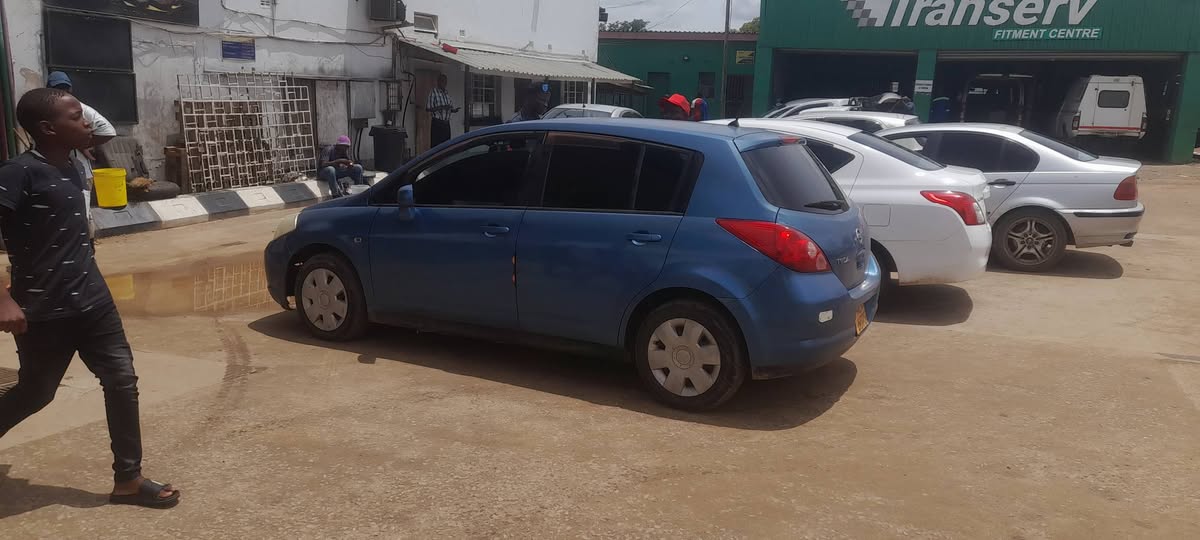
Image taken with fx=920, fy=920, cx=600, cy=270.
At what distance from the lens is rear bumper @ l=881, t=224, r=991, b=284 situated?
6.82 m

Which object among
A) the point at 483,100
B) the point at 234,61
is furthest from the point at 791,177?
the point at 483,100

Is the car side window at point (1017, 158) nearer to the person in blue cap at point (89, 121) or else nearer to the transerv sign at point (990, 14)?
the person in blue cap at point (89, 121)

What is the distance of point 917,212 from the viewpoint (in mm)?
6902

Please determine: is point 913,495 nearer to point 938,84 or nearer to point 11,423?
point 11,423

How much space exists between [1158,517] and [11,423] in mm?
4608

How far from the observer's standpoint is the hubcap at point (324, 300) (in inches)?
237

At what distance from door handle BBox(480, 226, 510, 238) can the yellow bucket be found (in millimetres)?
7187

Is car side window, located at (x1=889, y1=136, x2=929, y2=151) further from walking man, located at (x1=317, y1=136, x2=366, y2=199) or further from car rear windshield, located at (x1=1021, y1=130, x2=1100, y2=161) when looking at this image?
walking man, located at (x1=317, y1=136, x2=366, y2=199)

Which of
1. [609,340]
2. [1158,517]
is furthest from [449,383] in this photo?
[1158,517]

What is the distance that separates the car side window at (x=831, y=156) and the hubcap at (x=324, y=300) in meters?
3.85

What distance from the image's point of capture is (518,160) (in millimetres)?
5465

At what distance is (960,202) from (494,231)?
3658mm

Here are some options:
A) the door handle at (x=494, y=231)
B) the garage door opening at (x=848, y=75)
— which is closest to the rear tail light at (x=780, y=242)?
the door handle at (x=494, y=231)

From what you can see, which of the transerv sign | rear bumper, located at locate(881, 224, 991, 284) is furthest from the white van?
rear bumper, located at locate(881, 224, 991, 284)
